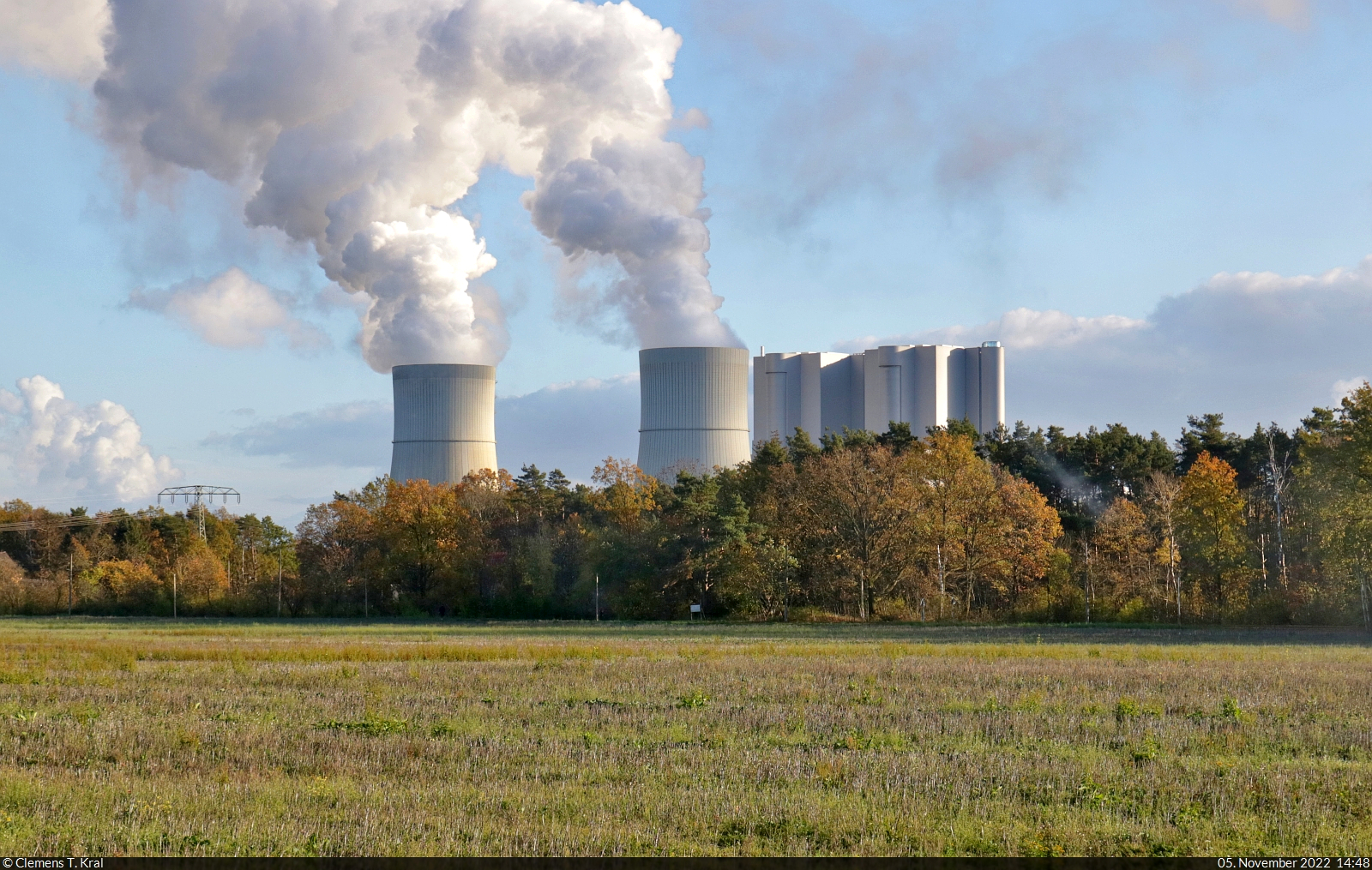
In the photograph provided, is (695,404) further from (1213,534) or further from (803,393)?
(803,393)

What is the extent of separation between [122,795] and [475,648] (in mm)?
19943

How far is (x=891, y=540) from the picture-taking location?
50.5 metres

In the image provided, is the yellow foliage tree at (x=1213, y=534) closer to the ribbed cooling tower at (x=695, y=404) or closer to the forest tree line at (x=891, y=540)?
the forest tree line at (x=891, y=540)

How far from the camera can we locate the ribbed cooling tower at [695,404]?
55.8 meters

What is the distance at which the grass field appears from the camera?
780 cm

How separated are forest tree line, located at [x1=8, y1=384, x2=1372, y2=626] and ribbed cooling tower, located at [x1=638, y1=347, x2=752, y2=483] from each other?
173cm

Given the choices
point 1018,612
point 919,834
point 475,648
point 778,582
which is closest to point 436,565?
point 778,582

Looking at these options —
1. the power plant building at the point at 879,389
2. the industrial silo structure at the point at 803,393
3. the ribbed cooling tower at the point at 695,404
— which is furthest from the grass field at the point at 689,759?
the industrial silo structure at the point at 803,393

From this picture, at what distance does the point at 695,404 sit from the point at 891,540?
11.6 m

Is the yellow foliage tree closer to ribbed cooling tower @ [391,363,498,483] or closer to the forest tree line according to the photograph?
the forest tree line

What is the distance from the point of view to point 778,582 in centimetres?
5100

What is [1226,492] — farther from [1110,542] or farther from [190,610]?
[190,610]

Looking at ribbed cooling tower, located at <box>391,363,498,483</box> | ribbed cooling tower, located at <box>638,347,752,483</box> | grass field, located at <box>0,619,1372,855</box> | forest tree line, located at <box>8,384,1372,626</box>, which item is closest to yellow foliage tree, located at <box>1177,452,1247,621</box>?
forest tree line, located at <box>8,384,1372,626</box>

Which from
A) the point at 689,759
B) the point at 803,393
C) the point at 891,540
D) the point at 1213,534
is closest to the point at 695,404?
the point at 891,540
